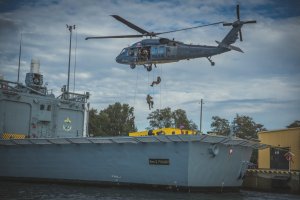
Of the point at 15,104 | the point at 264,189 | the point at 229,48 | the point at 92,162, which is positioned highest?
the point at 229,48

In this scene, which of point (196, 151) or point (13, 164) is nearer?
point (196, 151)

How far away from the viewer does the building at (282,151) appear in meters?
30.6

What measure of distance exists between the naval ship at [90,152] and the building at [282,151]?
6208mm

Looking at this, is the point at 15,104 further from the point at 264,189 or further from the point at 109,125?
the point at 109,125

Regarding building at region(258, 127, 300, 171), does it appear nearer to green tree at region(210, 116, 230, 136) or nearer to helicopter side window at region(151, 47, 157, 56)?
helicopter side window at region(151, 47, 157, 56)

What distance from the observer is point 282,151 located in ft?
108

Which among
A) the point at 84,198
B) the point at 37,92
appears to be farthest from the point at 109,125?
the point at 84,198

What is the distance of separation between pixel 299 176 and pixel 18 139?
2081 cm

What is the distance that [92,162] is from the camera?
2594 cm

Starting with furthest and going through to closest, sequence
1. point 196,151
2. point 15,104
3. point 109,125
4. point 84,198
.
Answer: point 109,125, point 15,104, point 196,151, point 84,198

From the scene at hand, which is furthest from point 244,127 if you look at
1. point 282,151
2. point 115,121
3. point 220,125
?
point 282,151

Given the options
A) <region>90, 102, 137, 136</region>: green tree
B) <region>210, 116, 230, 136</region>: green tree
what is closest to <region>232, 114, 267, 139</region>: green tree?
<region>210, 116, 230, 136</region>: green tree

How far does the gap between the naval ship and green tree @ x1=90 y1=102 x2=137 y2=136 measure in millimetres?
36198

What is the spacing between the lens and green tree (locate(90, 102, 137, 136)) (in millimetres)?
70375
